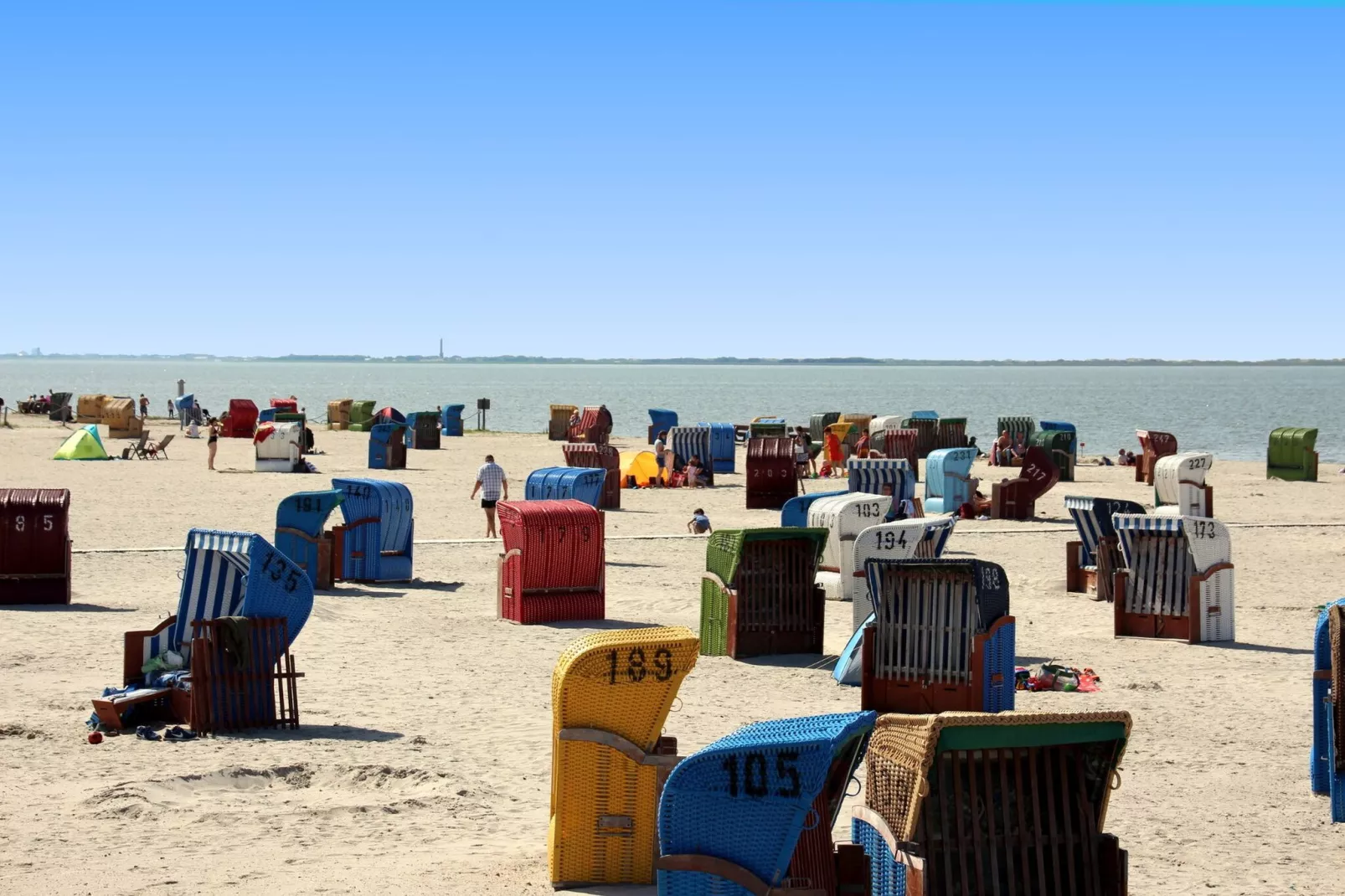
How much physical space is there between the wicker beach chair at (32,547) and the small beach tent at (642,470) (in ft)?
70.0

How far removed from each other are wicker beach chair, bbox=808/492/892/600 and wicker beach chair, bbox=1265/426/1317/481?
26.9m

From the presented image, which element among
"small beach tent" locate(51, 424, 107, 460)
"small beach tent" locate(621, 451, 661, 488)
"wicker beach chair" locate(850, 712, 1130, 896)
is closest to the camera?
"wicker beach chair" locate(850, 712, 1130, 896)

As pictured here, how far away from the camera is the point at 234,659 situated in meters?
12.5

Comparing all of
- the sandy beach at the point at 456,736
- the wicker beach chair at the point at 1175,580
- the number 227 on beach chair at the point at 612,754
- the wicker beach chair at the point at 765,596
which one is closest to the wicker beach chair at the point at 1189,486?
the sandy beach at the point at 456,736

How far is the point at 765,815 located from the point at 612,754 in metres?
2.00

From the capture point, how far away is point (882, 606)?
14.0 m

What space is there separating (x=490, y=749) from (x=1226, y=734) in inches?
232

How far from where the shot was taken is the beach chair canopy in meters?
A: 12.6

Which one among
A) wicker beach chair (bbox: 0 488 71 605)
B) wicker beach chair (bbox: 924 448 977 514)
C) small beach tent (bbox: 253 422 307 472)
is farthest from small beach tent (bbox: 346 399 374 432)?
wicker beach chair (bbox: 0 488 71 605)

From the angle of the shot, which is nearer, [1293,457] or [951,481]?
[951,481]

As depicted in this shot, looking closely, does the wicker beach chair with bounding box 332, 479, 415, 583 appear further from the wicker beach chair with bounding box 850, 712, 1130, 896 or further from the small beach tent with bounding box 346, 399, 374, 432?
the small beach tent with bounding box 346, 399, 374, 432

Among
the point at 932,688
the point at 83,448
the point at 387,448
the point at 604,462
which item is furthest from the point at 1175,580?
the point at 83,448

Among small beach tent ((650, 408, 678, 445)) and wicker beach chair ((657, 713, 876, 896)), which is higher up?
small beach tent ((650, 408, 678, 445))

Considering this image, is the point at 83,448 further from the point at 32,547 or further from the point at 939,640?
the point at 939,640
